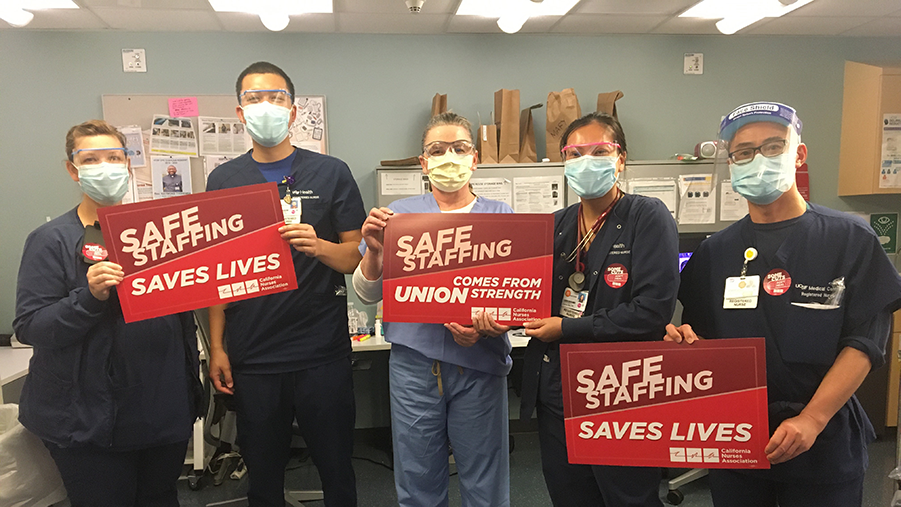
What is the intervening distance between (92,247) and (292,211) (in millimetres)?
581

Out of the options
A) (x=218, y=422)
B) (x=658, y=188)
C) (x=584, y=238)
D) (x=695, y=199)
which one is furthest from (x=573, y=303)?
(x=695, y=199)

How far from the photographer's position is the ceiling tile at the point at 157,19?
3.03 meters

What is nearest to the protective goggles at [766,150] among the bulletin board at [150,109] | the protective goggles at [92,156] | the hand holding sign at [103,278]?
the hand holding sign at [103,278]

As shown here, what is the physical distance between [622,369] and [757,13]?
3227 millimetres

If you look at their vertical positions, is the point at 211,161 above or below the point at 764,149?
above

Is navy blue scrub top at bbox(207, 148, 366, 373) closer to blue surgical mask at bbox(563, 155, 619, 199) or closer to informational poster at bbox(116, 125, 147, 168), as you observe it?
blue surgical mask at bbox(563, 155, 619, 199)

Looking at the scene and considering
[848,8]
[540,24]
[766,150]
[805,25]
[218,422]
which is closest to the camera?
[766,150]

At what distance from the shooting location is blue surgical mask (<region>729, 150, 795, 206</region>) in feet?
4.16

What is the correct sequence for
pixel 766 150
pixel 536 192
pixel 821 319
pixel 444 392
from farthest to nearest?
pixel 536 192
pixel 444 392
pixel 766 150
pixel 821 319

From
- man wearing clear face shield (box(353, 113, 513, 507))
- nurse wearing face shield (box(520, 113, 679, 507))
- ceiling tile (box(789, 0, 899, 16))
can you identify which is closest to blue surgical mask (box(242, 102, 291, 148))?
man wearing clear face shield (box(353, 113, 513, 507))

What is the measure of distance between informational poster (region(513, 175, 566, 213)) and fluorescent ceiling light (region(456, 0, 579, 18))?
1079 millimetres

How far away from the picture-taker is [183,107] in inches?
134

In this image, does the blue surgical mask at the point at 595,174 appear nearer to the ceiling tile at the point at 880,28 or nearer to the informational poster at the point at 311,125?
the informational poster at the point at 311,125

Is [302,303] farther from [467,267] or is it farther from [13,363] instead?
[13,363]
